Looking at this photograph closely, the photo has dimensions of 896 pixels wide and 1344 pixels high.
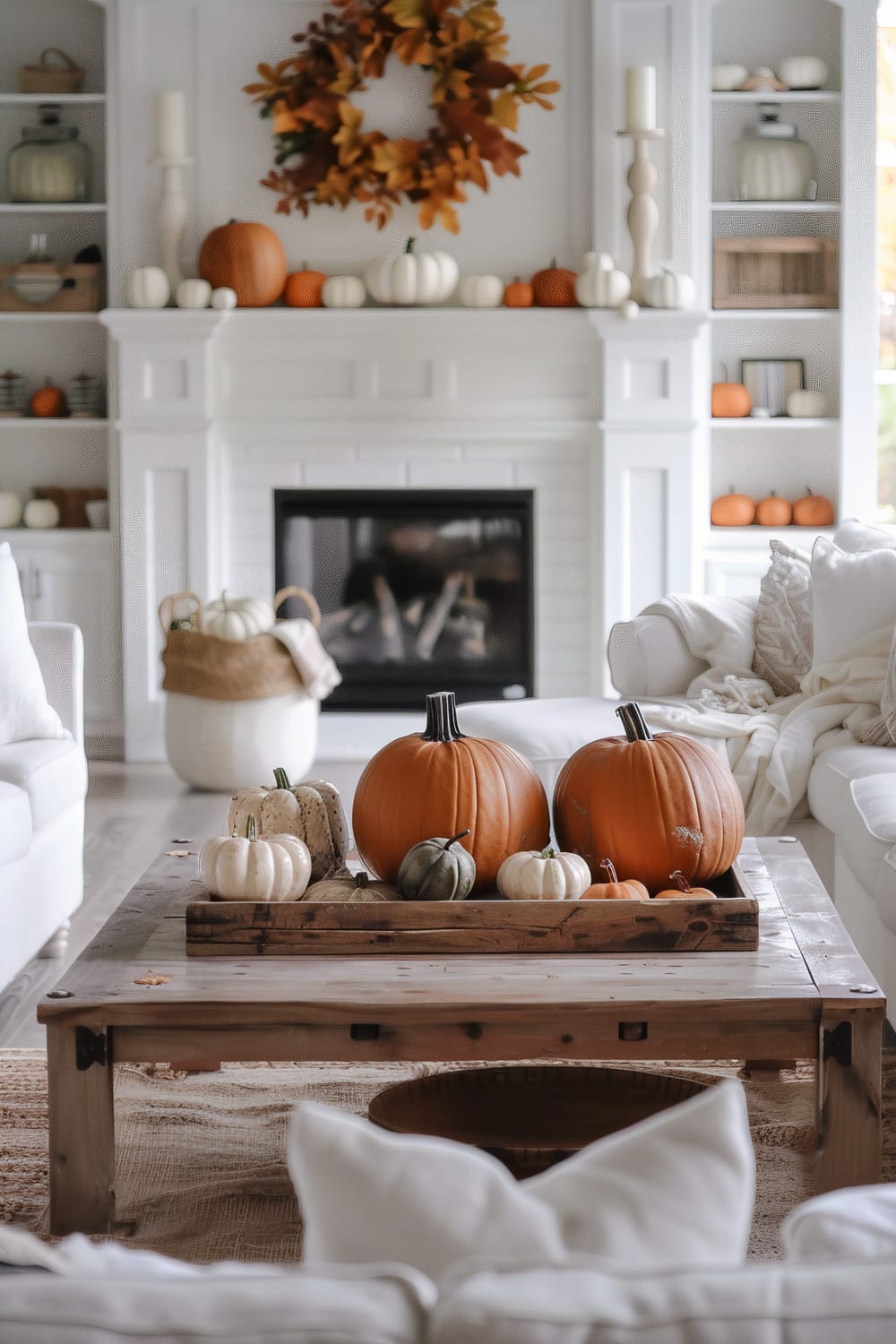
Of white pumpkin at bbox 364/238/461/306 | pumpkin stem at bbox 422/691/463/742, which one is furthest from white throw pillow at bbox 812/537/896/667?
white pumpkin at bbox 364/238/461/306

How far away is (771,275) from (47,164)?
2787 mm

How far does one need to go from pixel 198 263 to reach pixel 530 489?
150cm

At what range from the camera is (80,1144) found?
1611mm

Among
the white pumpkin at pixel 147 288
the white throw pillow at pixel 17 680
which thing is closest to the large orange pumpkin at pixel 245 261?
the white pumpkin at pixel 147 288

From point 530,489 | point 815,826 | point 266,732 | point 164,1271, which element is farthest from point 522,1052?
point 530,489

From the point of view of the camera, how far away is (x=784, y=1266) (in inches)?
19.2

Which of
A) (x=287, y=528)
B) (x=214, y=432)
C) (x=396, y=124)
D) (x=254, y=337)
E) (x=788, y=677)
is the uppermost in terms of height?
(x=396, y=124)

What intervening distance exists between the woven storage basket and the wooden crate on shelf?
2.55 meters

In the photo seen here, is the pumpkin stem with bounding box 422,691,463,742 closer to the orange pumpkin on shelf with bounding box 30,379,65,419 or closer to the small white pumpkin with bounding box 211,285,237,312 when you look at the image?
the small white pumpkin with bounding box 211,285,237,312

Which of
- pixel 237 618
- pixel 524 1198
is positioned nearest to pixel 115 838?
pixel 237 618

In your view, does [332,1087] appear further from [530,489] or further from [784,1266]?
[530,489]

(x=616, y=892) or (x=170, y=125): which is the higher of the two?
(x=170, y=125)

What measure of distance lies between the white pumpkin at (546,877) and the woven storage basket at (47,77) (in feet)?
15.5

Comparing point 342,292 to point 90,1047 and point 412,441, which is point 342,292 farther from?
point 90,1047
